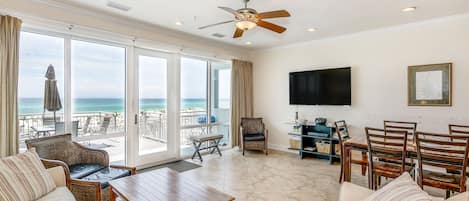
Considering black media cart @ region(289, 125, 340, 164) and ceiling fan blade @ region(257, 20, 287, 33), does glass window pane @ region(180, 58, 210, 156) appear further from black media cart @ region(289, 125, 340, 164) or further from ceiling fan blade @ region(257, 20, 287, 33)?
ceiling fan blade @ region(257, 20, 287, 33)

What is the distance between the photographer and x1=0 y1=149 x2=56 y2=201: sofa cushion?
1954mm

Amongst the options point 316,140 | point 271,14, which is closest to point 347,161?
point 316,140

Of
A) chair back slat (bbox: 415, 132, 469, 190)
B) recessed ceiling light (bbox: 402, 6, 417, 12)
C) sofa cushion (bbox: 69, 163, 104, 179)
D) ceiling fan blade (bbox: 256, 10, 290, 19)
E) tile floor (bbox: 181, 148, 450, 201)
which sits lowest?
tile floor (bbox: 181, 148, 450, 201)

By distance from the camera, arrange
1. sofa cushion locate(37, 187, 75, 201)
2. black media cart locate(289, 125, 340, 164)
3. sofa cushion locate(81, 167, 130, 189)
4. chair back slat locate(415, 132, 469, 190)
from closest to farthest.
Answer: sofa cushion locate(37, 187, 75, 201), chair back slat locate(415, 132, 469, 190), sofa cushion locate(81, 167, 130, 189), black media cart locate(289, 125, 340, 164)

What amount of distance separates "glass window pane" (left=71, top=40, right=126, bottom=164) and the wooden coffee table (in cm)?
180

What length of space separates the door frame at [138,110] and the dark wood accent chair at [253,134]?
1.52 m

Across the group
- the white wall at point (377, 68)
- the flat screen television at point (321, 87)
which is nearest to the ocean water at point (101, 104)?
the white wall at point (377, 68)

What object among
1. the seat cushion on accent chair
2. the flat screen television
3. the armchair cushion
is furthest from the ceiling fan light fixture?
the armchair cushion

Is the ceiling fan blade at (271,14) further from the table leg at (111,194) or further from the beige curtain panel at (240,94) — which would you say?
the beige curtain panel at (240,94)

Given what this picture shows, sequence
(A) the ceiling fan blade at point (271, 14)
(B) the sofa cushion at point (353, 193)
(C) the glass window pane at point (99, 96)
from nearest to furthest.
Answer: (B) the sofa cushion at point (353, 193), (A) the ceiling fan blade at point (271, 14), (C) the glass window pane at point (99, 96)

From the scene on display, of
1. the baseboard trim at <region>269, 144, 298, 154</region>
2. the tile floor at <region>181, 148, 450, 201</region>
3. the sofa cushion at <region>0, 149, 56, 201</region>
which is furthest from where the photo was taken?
the baseboard trim at <region>269, 144, 298, 154</region>

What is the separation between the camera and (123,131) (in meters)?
4.33

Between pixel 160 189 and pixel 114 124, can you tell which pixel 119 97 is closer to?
pixel 114 124

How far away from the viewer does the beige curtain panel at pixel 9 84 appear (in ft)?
9.43
